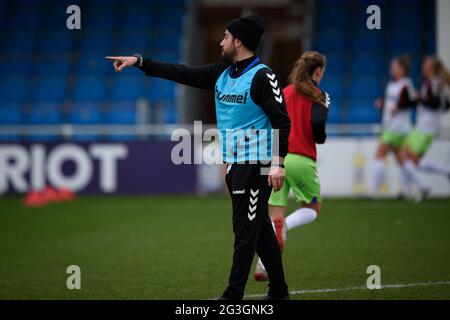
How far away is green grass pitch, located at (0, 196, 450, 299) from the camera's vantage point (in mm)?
7816

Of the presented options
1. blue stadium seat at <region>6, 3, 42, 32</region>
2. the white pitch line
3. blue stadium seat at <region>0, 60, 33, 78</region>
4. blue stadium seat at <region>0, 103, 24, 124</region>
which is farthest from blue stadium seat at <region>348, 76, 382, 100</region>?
the white pitch line

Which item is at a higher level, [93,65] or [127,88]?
[93,65]

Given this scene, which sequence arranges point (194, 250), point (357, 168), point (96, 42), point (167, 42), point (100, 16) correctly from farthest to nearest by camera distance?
point (100, 16) < point (96, 42) < point (167, 42) < point (357, 168) < point (194, 250)

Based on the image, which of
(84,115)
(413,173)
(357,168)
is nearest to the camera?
(413,173)

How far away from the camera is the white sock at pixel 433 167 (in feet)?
52.1

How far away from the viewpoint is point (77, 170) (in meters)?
18.3

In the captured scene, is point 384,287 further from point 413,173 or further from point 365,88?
point 365,88

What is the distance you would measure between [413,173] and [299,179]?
7953 mm

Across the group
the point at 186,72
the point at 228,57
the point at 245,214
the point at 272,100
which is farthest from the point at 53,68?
the point at 272,100

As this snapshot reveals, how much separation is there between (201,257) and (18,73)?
15.2 meters

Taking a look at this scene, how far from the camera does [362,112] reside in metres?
21.5

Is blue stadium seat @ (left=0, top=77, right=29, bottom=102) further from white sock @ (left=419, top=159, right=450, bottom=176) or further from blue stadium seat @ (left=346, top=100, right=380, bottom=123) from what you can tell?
white sock @ (left=419, top=159, right=450, bottom=176)

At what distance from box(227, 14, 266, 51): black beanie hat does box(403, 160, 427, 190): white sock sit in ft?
32.1

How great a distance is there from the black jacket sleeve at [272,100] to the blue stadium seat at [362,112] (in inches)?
585
